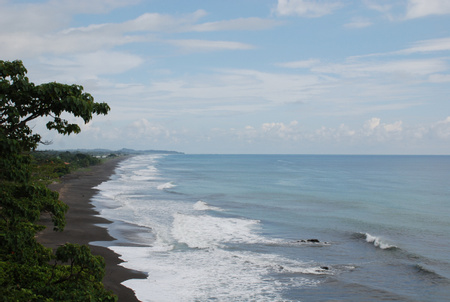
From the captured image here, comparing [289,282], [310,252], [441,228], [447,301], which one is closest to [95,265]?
[289,282]

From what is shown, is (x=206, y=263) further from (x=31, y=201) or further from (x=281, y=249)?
(x=31, y=201)

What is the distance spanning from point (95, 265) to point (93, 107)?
3901 mm

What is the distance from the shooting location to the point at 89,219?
1228 inches

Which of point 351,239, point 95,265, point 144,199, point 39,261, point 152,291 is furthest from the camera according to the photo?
point 144,199

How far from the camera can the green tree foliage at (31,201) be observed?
9547 mm

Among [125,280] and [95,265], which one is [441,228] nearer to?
[125,280]

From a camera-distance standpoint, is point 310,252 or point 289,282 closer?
point 289,282

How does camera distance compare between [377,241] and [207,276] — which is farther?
[377,241]

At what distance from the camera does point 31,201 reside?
12.1m

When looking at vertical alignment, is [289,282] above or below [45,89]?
below

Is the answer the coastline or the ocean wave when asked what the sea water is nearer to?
the ocean wave

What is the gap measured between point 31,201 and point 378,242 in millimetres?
21110

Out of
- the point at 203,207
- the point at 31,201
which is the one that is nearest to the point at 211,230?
the point at 203,207

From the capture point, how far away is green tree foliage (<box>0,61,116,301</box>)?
9.55 m
